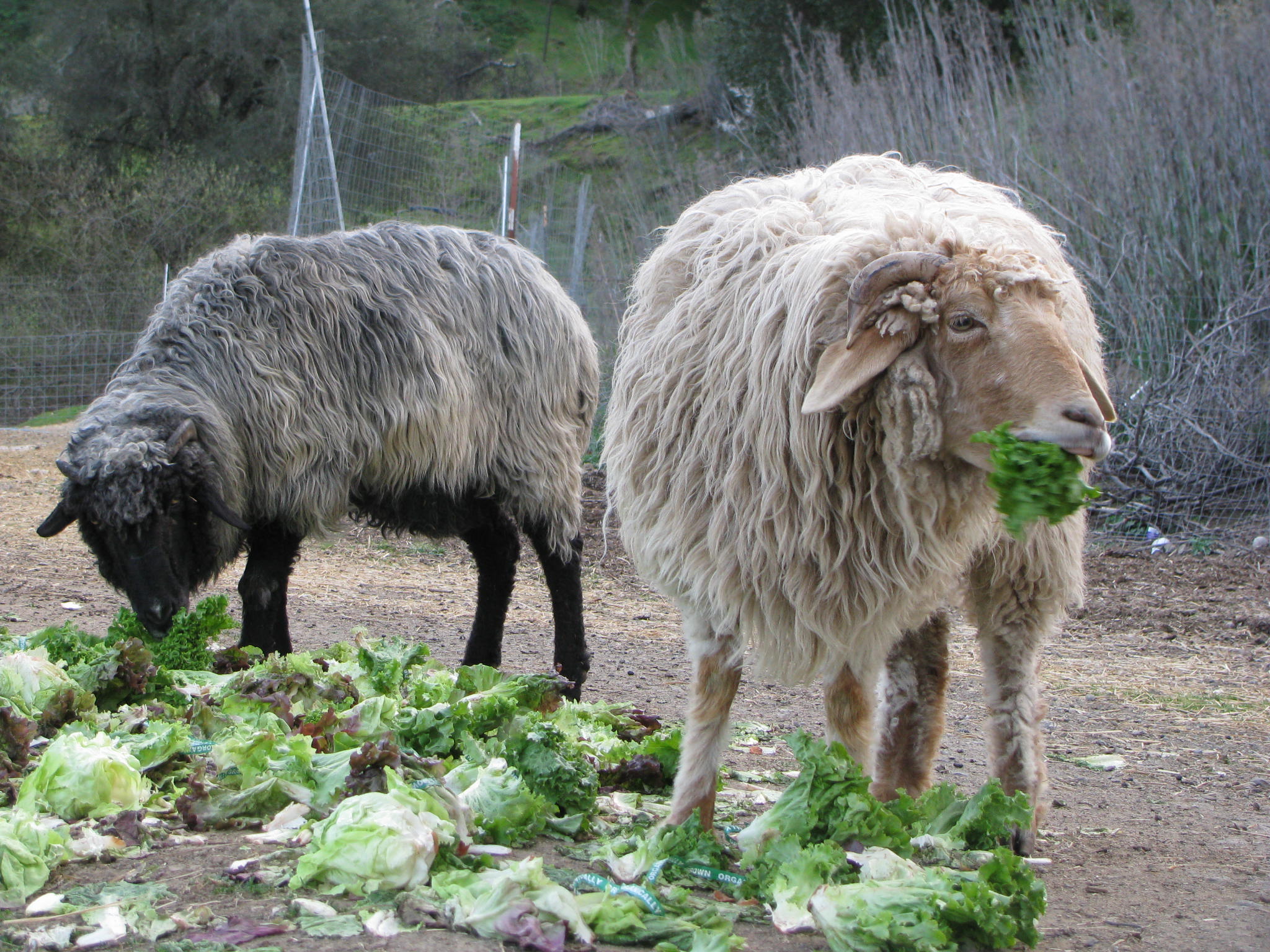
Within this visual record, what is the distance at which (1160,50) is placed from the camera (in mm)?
10531

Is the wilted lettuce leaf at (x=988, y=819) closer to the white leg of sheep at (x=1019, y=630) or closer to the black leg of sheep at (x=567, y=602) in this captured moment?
the white leg of sheep at (x=1019, y=630)

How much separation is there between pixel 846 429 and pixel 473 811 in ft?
4.72

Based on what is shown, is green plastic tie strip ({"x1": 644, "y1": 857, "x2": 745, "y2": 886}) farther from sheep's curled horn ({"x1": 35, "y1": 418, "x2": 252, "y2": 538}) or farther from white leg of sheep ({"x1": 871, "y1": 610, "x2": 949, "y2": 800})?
sheep's curled horn ({"x1": 35, "y1": 418, "x2": 252, "y2": 538})

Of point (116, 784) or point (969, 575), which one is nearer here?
point (116, 784)

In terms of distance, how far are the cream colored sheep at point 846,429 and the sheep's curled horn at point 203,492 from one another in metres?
1.85

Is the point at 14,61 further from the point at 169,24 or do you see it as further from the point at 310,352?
the point at 310,352

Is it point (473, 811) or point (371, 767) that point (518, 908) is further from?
point (371, 767)

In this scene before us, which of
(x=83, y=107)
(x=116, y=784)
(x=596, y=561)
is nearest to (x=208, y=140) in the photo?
(x=83, y=107)

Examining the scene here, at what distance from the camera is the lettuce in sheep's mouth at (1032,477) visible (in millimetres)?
2641

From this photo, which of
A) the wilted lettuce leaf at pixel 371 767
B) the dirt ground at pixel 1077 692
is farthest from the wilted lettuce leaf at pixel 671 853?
the wilted lettuce leaf at pixel 371 767

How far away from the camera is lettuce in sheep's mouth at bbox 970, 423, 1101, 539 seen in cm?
264

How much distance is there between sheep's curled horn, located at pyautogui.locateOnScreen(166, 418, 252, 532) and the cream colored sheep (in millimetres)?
1854

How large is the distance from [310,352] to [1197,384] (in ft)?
24.8

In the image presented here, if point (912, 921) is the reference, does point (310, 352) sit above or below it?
above
